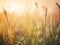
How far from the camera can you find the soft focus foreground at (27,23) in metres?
1.69

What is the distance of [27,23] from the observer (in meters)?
1.71

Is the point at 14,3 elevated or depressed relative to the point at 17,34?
elevated

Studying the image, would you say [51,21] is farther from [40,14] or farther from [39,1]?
[39,1]

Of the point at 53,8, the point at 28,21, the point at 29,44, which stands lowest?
the point at 29,44

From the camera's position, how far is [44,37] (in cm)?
170

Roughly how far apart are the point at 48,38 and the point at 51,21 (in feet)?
0.57

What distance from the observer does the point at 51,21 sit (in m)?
1.72

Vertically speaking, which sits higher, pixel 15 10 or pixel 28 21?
pixel 15 10

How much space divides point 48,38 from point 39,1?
38cm

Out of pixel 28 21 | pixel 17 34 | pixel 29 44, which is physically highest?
pixel 28 21

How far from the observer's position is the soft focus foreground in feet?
5.54

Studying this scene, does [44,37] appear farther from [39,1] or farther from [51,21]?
[39,1]

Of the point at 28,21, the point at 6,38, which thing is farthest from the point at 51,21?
the point at 6,38

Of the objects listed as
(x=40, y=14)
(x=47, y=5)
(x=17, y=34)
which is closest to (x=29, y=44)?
(x=17, y=34)
